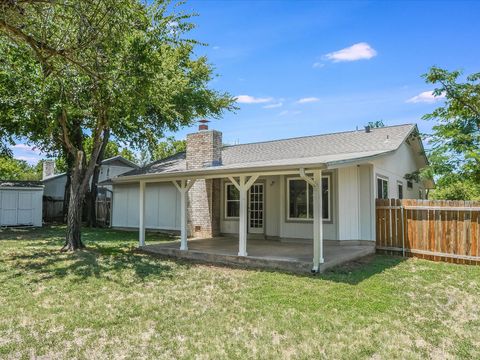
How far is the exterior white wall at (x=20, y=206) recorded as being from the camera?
1792cm

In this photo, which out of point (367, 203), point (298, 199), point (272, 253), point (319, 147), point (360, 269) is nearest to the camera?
point (360, 269)

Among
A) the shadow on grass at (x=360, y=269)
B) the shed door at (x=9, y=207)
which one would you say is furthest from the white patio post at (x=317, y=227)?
the shed door at (x=9, y=207)

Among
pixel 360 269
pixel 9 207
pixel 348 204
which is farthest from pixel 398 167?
pixel 9 207

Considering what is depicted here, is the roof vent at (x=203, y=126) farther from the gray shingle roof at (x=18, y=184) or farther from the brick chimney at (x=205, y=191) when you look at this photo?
the gray shingle roof at (x=18, y=184)

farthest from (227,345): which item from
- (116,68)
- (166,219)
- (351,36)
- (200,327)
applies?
(166,219)

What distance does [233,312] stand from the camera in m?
5.32

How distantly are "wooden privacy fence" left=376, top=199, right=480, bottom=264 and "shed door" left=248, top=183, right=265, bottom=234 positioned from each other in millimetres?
3765

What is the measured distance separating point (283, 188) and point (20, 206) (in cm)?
1429

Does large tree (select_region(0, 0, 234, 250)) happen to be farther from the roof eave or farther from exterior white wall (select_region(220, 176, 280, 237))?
exterior white wall (select_region(220, 176, 280, 237))

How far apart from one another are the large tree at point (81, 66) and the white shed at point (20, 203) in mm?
4546

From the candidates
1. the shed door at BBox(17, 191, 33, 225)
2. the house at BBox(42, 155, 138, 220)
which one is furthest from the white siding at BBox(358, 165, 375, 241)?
the house at BBox(42, 155, 138, 220)

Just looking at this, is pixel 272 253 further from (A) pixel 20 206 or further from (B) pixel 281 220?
(A) pixel 20 206

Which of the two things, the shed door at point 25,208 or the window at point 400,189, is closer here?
the window at point 400,189

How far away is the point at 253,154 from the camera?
14086mm
